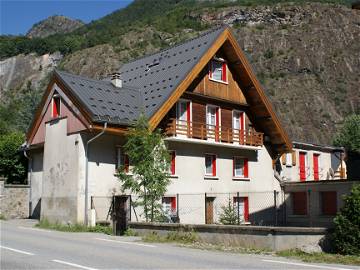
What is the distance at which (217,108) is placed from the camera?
96.9 feet

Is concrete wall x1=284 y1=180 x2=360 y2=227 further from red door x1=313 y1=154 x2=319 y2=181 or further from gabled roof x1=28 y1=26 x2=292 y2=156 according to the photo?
red door x1=313 y1=154 x2=319 y2=181

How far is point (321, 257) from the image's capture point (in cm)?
1367

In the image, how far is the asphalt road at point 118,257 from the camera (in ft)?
37.5

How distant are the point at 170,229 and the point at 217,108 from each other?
12.4 meters

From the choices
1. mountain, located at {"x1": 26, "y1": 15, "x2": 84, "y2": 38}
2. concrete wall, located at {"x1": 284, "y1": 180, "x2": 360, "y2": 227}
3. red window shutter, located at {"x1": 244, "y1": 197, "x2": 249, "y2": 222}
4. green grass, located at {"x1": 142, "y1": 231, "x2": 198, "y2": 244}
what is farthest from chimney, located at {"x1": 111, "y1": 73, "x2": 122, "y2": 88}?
mountain, located at {"x1": 26, "y1": 15, "x2": 84, "y2": 38}

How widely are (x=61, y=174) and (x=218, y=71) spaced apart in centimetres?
1084

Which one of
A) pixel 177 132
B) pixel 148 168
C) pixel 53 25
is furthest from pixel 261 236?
pixel 53 25

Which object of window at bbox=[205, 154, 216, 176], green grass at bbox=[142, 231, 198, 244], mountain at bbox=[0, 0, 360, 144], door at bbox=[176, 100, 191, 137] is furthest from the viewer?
mountain at bbox=[0, 0, 360, 144]

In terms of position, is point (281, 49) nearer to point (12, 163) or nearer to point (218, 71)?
point (218, 71)

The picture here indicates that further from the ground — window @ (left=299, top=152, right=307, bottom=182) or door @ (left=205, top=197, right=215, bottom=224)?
window @ (left=299, top=152, right=307, bottom=182)

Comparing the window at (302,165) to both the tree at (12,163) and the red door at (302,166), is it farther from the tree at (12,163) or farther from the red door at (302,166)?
the tree at (12,163)

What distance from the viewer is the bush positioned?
14.1m

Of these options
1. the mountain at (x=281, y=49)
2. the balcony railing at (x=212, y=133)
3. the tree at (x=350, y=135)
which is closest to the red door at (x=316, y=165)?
the balcony railing at (x=212, y=133)

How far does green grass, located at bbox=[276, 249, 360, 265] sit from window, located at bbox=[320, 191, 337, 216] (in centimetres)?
1503
